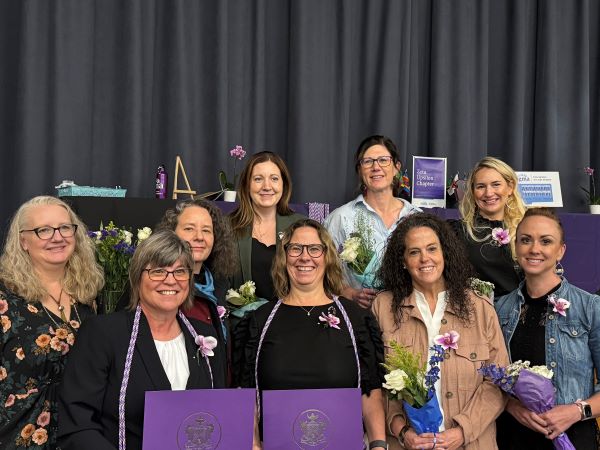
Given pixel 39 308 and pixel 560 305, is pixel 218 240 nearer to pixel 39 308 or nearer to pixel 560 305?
pixel 39 308

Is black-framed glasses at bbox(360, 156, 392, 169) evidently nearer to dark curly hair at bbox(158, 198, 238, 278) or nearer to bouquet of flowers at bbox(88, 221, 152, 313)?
dark curly hair at bbox(158, 198, 238, 278)

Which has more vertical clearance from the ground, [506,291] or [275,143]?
[275,143]

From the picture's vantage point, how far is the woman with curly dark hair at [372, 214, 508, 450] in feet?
8.35

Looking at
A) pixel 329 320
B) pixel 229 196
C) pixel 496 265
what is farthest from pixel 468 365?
pixel 229 196

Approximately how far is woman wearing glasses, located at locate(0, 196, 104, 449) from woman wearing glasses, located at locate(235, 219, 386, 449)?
0.67 m

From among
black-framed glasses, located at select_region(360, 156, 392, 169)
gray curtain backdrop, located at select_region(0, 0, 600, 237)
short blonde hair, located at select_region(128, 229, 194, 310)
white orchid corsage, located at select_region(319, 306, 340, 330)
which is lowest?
white orchid corsage, located at select_region(319, 306, 340, 330)

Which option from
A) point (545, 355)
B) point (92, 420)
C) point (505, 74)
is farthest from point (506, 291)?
point (505, 74)

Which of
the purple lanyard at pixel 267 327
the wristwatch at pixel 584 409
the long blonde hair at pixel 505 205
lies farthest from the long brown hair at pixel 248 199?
Answer: the wristwatch at pixel 584 409

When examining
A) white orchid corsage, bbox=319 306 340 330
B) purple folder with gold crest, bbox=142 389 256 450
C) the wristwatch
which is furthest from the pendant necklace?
the wristwatch

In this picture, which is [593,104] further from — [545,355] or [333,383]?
[333,383]

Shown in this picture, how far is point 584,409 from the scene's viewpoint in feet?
8.43

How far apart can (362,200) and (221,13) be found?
108 inches

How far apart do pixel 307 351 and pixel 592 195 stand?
5049mm

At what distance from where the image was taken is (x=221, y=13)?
5766 millimetres
